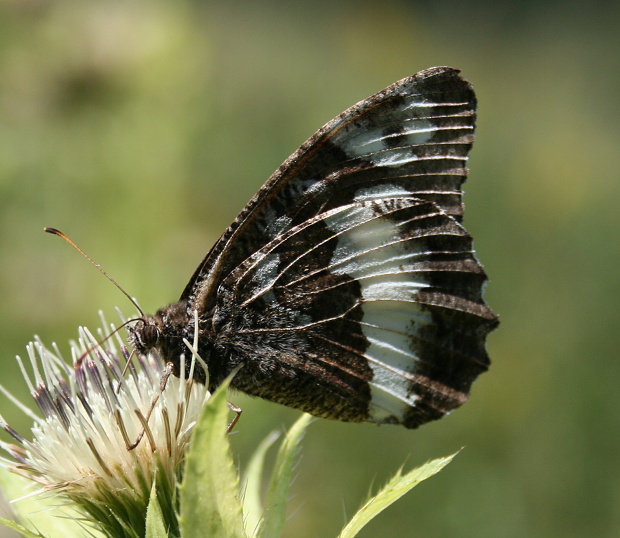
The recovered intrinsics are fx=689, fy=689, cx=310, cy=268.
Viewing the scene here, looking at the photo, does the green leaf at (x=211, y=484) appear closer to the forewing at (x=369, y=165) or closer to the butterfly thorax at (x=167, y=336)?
the butterfly thorax at (x=167, y=336)

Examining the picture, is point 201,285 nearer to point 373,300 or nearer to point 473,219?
point 373,300

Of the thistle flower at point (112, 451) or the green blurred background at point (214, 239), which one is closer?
the thistle flower at point (112, 451)

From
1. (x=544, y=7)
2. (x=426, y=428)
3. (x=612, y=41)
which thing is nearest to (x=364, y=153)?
(x=426, y=428)

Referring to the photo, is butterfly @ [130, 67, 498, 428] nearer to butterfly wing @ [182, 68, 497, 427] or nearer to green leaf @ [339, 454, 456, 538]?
butterfly wing @ [182, 68, 497, 427]

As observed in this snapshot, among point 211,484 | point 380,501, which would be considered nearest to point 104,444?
point 211,484

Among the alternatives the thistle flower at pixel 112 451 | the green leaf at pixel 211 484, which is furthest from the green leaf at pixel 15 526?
the green leaf at pixel 211 484

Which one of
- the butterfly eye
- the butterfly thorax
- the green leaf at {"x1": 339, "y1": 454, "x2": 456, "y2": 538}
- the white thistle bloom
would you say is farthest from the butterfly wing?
the green leaf at {"x1": 339, "y1": 454, "x2": 456, "y2": 538}

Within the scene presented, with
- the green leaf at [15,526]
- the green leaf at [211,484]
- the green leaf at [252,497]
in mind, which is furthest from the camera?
the green leaf at [252,497]

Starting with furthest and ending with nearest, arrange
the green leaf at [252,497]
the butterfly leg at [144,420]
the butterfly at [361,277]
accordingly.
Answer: the butterfly at [361,277]
the green leaf at [252,497]
the butterfly leg at [144,420]
